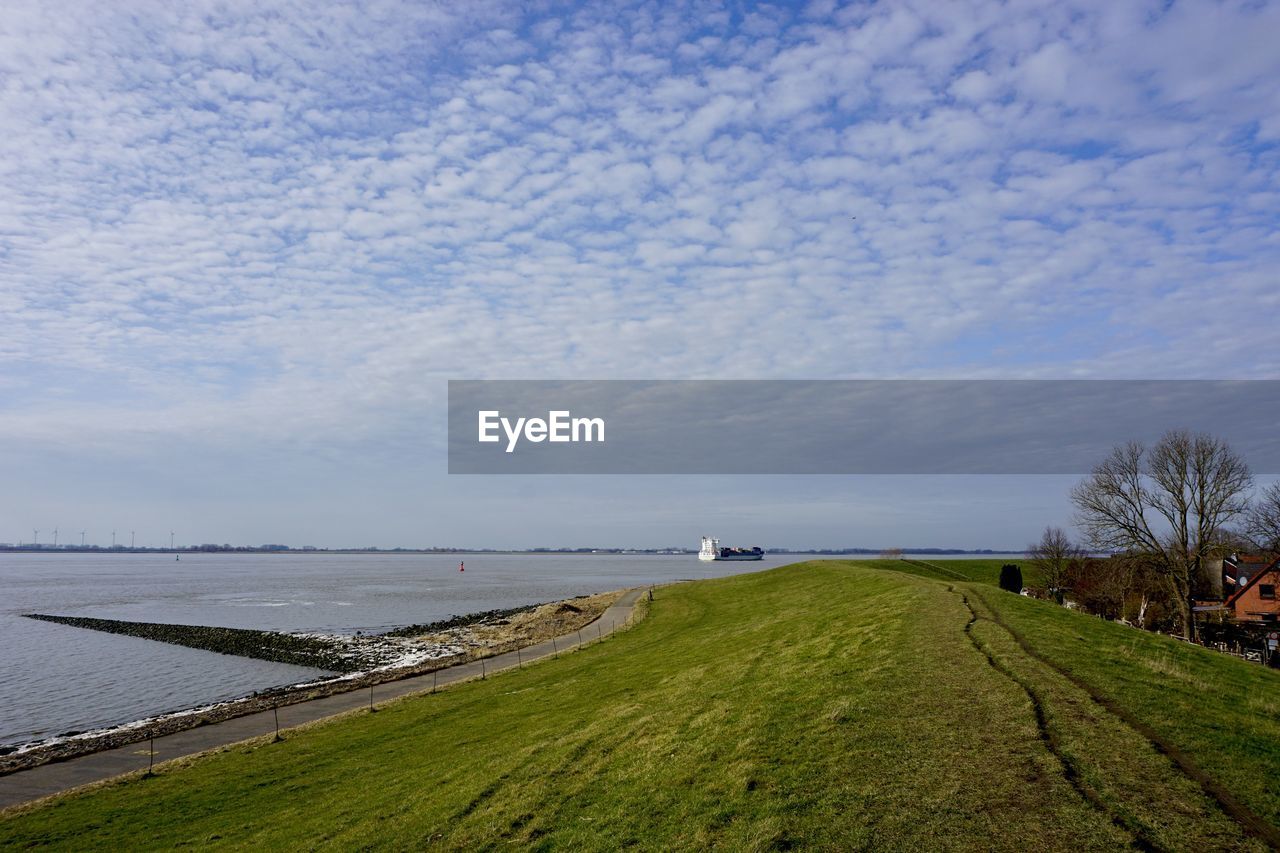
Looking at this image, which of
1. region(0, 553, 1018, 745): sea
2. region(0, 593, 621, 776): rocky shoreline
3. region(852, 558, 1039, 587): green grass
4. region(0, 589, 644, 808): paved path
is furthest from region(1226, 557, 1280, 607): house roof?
region(0, 553, 1018, 745): sea

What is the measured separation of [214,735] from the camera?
1326 inches

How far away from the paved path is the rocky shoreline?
1.32 m

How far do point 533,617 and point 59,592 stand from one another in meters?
111

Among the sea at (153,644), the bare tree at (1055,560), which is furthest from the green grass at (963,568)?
the sea at (153,644)

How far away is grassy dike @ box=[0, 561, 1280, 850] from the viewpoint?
1180 cm

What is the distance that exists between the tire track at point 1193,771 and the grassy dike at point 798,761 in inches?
6.7

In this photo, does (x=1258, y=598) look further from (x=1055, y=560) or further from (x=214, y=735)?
(x=214, y=735)

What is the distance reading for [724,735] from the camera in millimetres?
18062

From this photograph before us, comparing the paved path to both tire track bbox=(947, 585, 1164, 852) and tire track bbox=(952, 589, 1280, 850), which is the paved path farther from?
tire track bbox=(952, 589, 1280, 850)

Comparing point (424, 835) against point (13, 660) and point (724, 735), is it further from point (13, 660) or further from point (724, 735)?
point (13, 660)

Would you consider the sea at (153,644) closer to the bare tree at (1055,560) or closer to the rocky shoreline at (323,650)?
the rocky shoreline at (323,650)

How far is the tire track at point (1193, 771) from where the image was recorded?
1061 centimetres

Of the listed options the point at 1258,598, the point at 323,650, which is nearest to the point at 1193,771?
the point at 323,650

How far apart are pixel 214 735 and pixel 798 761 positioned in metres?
30.2
